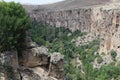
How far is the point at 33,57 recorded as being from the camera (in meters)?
19.3

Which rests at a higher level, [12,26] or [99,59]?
[12,26]

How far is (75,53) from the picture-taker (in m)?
64.0

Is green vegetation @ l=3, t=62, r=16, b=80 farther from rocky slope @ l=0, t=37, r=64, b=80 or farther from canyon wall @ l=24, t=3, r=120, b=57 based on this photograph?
canyon wall @ l=24, t=3, r=120, b=57

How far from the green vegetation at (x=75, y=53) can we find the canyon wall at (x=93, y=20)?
1.85 metres

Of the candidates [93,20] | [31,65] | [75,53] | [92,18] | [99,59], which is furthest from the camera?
[92,18]

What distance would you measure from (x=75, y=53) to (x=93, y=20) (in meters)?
16.3

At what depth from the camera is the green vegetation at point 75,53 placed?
1775 inches

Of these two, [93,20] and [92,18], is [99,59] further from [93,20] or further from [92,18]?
[92,18]

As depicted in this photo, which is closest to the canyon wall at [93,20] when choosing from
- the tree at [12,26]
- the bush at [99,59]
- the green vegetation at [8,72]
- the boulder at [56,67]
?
the bush at [99,59]

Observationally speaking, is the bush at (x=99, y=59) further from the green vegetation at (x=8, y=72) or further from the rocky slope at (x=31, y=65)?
the green vegetation at (x=8, y=72)

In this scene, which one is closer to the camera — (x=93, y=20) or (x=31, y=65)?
(x=31, y=65)

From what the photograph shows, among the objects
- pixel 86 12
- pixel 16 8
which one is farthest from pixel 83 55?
pixel 16 8

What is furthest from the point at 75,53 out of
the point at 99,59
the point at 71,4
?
the point at 71,4

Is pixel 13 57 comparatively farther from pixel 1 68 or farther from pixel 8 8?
pixel 8 8
